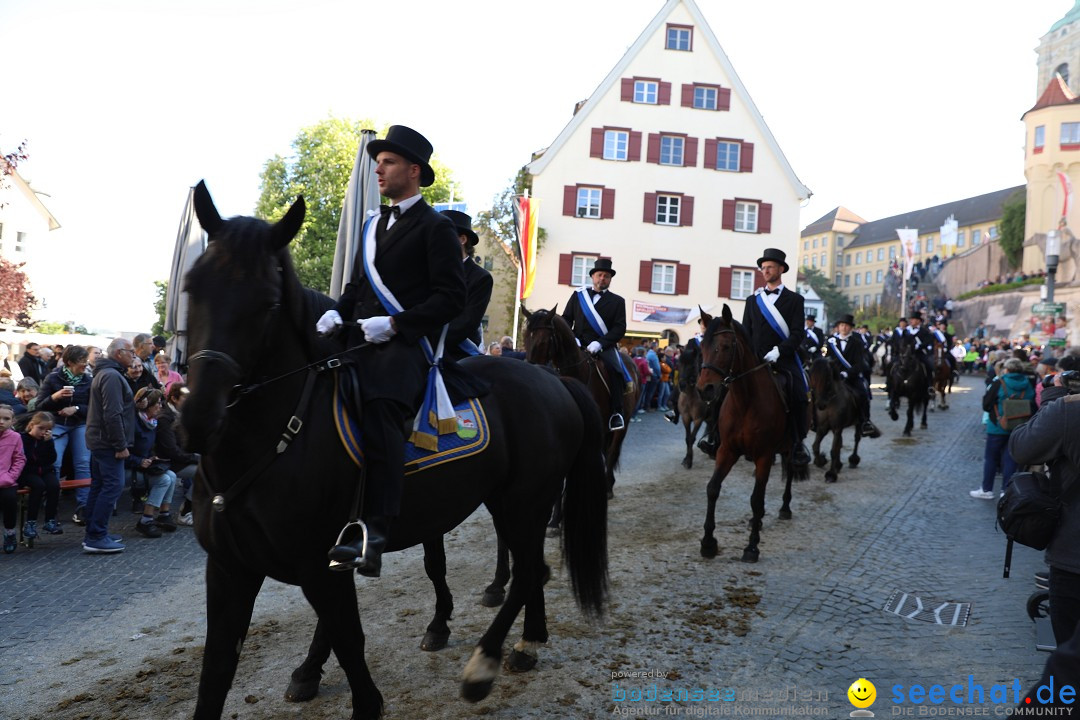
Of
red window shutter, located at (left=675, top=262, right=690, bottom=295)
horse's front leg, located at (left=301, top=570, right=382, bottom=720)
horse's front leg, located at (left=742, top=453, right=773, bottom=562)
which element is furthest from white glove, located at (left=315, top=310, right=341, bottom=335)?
red window shutter, located at (left=675, top=262, right=690, bottom=295)

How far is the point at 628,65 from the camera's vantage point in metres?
35.4

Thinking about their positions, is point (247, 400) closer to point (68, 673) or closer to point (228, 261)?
point (228, 261)

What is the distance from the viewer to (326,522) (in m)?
3.54

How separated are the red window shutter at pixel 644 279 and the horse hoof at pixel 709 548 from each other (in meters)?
28.5

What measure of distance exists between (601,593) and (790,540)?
12.8 ft

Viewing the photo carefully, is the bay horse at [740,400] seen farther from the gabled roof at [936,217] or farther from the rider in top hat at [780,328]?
the gabled roof at [936,217]

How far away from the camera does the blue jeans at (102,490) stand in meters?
7.66

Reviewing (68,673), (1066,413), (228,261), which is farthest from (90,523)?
(1066,413)

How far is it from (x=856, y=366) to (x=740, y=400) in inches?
277

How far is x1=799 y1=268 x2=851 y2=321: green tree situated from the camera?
99.9 metres

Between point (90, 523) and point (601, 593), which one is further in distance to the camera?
point (90, 523)

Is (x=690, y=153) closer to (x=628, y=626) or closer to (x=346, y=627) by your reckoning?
(x=628, y=626)

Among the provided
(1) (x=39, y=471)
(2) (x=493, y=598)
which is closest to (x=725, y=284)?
(1) (x=39, y=471)

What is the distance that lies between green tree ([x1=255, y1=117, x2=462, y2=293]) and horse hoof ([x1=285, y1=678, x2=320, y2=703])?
121 ft
